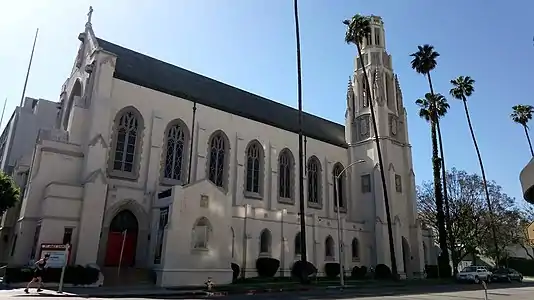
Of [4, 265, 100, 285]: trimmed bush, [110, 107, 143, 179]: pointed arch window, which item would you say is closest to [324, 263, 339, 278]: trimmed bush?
[110, 107, 143, 179]: pointed arch window

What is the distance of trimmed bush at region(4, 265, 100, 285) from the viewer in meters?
20.8

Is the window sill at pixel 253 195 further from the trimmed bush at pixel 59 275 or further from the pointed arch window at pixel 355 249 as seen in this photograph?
the trimmed bush at pixel 59 275

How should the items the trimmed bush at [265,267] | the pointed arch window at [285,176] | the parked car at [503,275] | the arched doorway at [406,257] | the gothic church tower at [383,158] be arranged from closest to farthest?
the trimmed bush at [265,267] < the pointed arch window at [285,176] < the parked car at [503,275] < the gothic church tower at [383,158] < the arched doorway at [406,257]

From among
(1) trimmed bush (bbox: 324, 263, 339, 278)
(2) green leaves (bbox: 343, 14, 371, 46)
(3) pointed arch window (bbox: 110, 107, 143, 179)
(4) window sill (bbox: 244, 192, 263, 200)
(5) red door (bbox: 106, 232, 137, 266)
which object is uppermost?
(2) green leaves (bbox: 343, 14, 371, 46)

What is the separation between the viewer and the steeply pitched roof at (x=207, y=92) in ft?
104

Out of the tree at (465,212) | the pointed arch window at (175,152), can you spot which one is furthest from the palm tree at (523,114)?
the pointed arch window at (175,152)

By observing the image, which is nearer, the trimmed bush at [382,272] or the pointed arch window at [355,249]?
the trimmed bush at [382,272]

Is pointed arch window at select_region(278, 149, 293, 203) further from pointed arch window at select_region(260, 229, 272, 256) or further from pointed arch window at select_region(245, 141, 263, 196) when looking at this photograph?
pointed arch window at select_region(260, 229, 272, 256)

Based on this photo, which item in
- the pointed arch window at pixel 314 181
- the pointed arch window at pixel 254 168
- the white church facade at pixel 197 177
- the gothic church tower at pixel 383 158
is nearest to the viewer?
the white church facade at pixel 197 177

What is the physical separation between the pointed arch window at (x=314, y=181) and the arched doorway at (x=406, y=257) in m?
10.1

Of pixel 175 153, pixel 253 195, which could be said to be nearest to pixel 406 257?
pixel 253 195

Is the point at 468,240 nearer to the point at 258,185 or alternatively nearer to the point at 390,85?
the point at 390,85

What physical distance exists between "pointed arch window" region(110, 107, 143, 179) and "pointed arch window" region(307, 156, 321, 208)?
719 inches

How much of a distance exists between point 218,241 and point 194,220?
7.08ft
